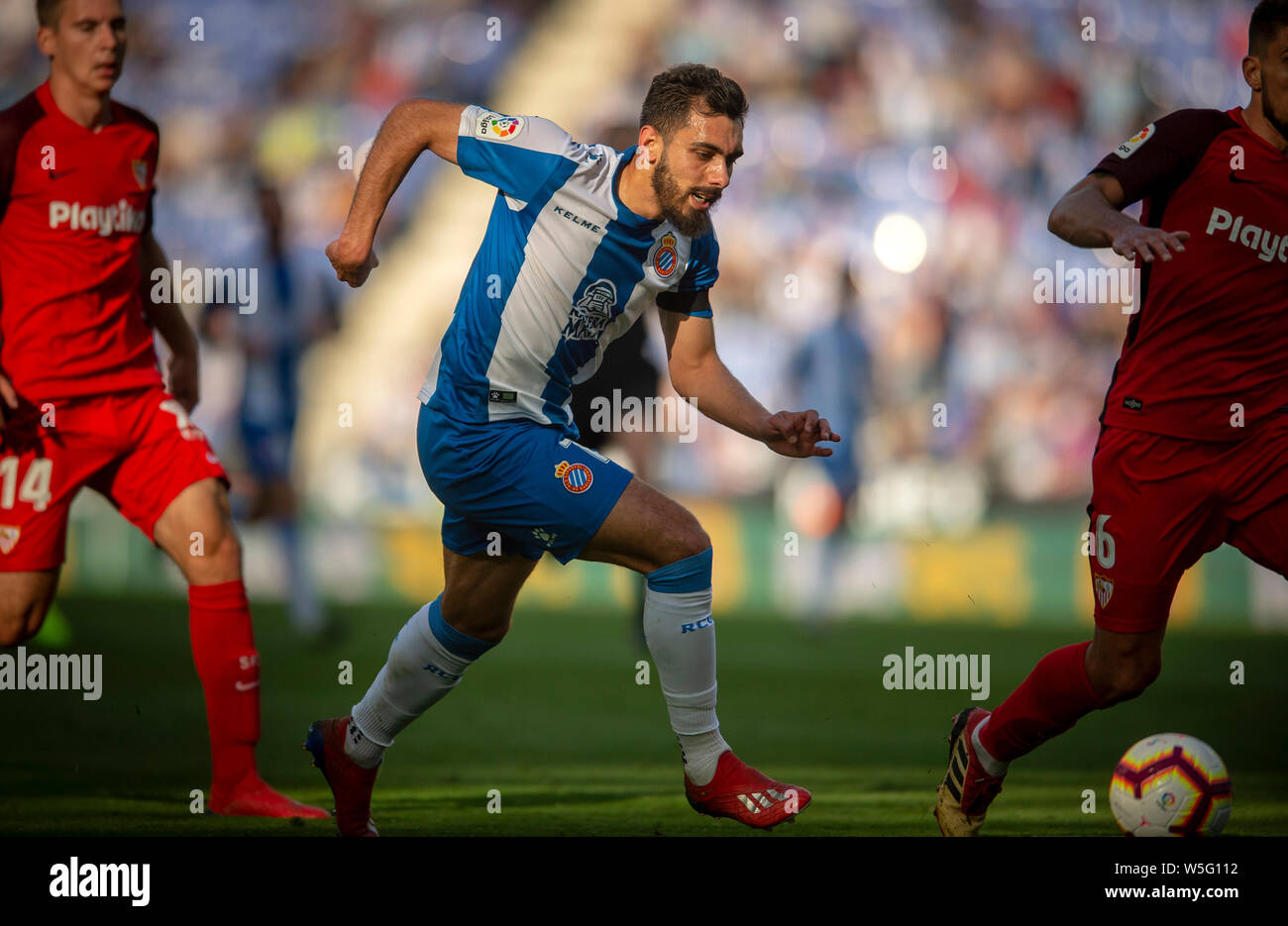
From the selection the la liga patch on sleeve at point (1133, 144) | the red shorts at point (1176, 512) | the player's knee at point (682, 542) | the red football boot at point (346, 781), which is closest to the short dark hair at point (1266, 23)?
the la liga patch on sleeve at point (1133, 144)

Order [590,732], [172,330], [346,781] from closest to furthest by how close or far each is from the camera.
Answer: [346,781], [172,330], [590,732]

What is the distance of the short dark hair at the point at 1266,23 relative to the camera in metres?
3.52

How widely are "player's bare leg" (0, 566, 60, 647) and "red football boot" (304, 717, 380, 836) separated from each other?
94cm

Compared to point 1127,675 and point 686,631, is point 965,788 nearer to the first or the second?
→ point 1127,675

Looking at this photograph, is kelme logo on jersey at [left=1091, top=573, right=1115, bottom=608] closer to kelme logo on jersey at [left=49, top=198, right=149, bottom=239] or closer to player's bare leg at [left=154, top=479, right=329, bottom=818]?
player's bare leg at [left=154, top=479, right=329, bottom=818]

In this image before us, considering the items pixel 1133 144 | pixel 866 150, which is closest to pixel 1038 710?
pixel 1133 144

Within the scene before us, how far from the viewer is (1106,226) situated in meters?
3.24

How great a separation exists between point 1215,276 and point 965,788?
61.4 inches

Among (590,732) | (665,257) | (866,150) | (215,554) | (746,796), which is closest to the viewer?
(746,796)

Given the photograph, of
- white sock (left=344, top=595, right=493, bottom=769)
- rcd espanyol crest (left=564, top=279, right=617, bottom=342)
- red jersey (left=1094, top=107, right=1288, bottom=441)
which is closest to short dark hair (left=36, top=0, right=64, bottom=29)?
rcd espanyol crest (left=564, top=279, right=617, bottom=342)

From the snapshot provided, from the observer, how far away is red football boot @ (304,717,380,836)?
12.9ft

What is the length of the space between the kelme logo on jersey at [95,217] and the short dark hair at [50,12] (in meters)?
0.54

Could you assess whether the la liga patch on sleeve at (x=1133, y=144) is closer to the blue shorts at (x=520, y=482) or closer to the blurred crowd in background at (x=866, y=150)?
the blue shorts at (x=520, y=482)
